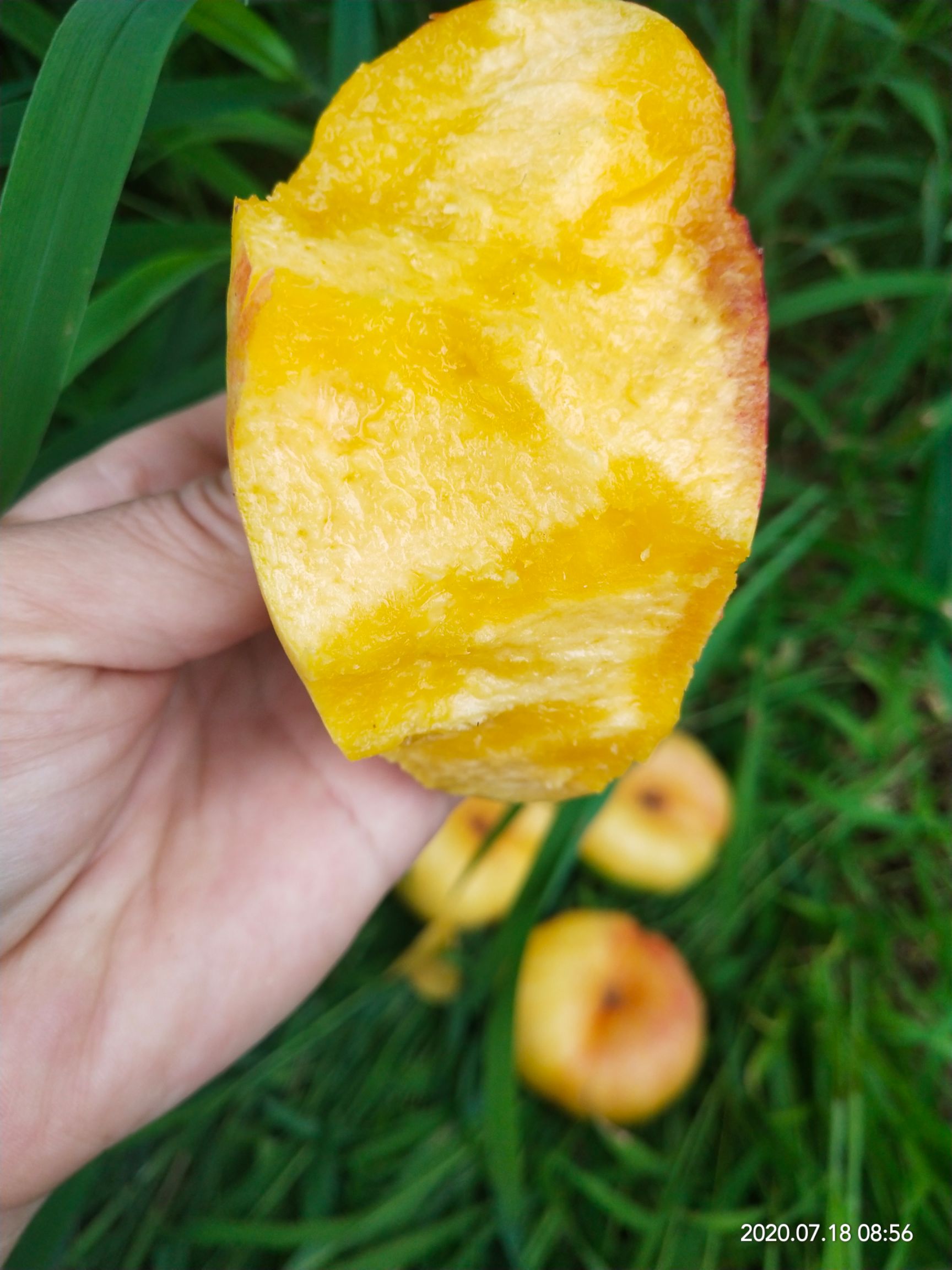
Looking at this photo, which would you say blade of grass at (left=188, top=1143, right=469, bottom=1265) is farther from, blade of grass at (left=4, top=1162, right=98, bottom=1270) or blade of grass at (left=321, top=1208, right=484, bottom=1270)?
blade of grass at (left=4, top=1162, right=98, bottom=1270)

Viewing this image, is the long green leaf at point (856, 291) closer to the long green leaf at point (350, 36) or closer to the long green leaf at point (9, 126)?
the long green leaf at point (350, 36)

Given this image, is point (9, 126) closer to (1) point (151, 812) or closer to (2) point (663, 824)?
(1) point (151, 812)

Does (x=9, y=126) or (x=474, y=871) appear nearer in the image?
(x=9, y=126)

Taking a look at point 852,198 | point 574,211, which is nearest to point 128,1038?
point 574,211

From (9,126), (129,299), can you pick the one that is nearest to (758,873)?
(129,299)

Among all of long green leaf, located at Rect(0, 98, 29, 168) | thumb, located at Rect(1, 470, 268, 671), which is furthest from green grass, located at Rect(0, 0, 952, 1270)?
thumb, located at Rect(1, 470, 268, 671)

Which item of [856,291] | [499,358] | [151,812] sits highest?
[499,358]

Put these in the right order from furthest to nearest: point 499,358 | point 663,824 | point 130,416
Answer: point 663,824, point 130,416, point 499,358
